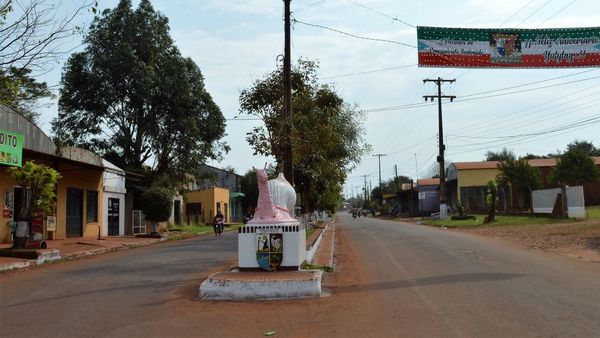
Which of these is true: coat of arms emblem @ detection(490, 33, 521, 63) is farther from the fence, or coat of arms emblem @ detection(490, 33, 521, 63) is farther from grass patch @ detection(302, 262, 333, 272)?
the fence

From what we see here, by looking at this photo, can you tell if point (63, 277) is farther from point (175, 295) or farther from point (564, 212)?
point (564, 212)

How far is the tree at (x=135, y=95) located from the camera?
118 ft

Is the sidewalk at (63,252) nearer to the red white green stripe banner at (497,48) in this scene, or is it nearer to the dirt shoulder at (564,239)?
the red white green stripe banner at (497,48)

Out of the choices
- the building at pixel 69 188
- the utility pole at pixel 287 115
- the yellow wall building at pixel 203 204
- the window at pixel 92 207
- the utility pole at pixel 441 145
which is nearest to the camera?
the utility pole at pixel 287 115

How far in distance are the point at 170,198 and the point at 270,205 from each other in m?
20.0

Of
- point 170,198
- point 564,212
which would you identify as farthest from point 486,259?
point 170,198

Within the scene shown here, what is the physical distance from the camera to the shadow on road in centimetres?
1095

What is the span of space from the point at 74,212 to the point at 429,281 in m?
20.4

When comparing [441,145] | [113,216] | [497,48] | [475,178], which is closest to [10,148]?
Result: [113,216]

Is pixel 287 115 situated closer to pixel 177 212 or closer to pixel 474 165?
pixel 177 212

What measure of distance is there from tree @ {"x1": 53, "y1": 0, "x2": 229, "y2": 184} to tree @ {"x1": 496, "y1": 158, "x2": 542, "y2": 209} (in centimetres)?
2196

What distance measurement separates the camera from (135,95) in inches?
1419

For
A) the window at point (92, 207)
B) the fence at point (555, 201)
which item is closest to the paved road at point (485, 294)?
the fence at point (555, 201)

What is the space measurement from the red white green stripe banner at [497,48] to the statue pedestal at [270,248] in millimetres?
6682
